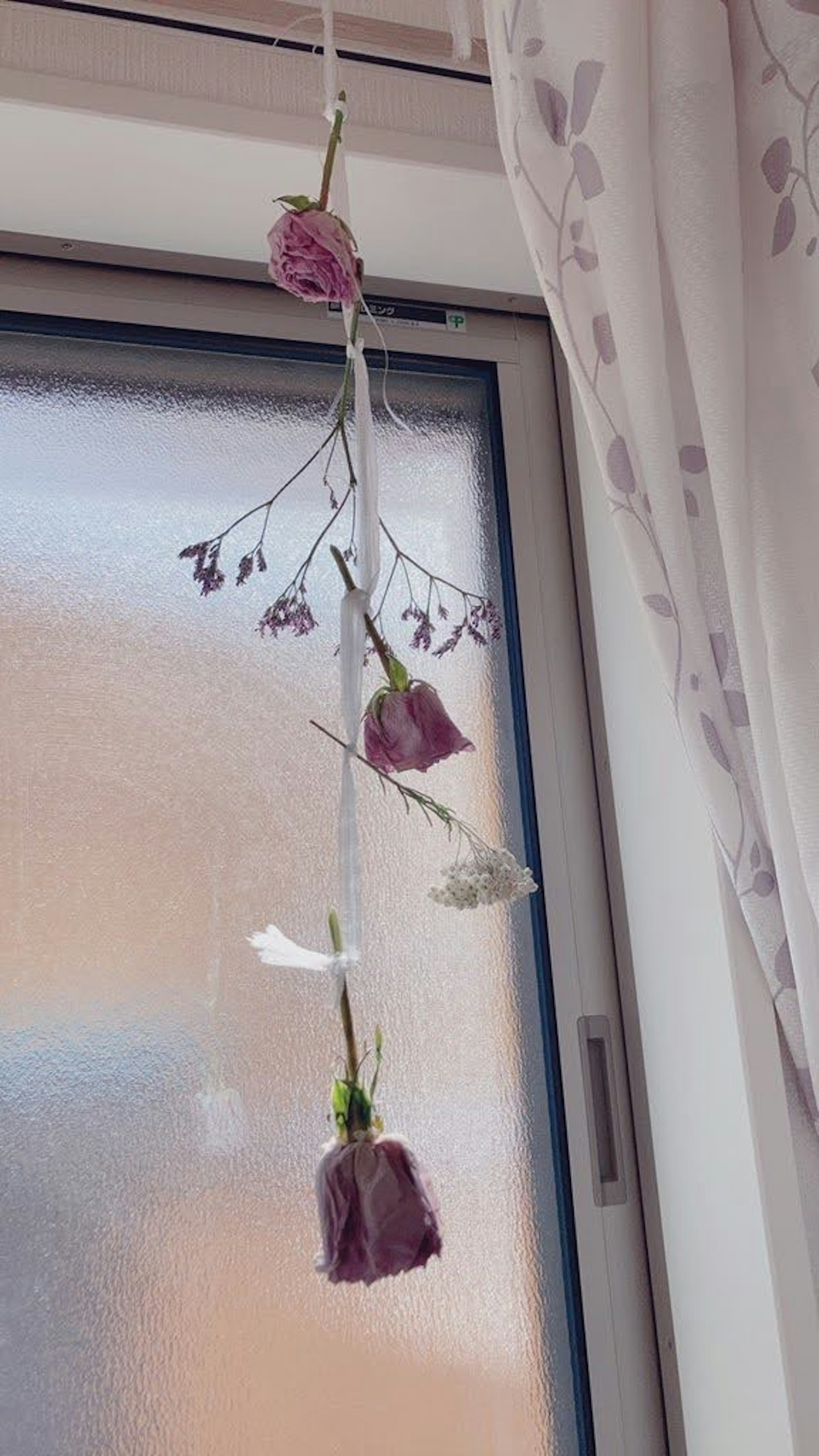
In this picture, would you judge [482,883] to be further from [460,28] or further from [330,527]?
[460,28]

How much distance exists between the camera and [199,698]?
137 centimetres

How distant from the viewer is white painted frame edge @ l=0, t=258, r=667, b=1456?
1329 mm

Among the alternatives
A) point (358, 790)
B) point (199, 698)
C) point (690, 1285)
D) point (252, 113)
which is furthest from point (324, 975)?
point (252, 113)

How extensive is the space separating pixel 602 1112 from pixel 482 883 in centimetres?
62

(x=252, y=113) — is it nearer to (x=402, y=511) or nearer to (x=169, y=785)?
(x=402, y=511)

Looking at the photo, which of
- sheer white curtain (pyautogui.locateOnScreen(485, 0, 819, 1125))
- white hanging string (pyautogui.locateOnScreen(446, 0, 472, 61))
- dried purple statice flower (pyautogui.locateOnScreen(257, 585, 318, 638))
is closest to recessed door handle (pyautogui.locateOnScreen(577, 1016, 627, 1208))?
sheer white curtain (pyautogui.locateOnScreen(485, 0, 819, 1125))

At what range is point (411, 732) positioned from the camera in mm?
832

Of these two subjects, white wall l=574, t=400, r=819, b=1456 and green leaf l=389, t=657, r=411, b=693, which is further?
white wall l=574, t=400, r=819, b=1456

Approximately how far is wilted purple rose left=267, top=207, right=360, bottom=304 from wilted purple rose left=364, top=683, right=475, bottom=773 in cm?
27

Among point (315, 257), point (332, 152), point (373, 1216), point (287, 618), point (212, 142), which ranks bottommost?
point (373, 1216)

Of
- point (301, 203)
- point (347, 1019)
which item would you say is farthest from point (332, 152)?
point (347, 1019)

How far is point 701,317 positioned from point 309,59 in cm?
54

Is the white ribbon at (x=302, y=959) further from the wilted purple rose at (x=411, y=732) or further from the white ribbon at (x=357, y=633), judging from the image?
the wilted purple rose at (x=411, y=732)

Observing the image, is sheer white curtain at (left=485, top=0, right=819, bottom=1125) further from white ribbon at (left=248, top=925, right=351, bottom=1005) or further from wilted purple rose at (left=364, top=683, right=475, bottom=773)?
white ribbon at (left=248, top=925, right=351, bottom=1005)
